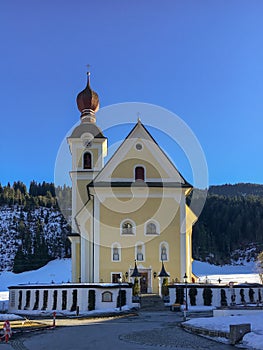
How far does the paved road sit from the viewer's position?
15562mm

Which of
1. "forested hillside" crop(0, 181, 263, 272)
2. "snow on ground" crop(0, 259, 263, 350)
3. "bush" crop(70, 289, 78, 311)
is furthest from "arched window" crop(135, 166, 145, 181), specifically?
"forested hillside" crop(0, 181, 263, 272)

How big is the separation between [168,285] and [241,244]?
386 feet

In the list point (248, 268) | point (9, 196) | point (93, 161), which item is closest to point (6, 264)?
point (9, 196)

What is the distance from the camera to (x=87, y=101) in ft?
163

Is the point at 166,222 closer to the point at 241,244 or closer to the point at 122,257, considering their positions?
the point at 122,257

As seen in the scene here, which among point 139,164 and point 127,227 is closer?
point 127,227

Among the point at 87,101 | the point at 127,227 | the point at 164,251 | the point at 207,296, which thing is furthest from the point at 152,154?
the point at 87,101

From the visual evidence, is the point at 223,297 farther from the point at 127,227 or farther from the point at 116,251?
the point at 127,227

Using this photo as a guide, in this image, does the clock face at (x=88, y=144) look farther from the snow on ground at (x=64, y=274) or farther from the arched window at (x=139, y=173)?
the snow on ground at (x=64, y=274)

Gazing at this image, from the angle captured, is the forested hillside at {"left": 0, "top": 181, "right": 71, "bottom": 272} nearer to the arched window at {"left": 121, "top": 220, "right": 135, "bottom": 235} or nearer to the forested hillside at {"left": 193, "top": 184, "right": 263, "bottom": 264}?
the forested hillside at {"left": 193, "top": 184, "right": 263, "bottom": 264}

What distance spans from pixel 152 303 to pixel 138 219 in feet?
22.8

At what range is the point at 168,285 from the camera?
108 feet

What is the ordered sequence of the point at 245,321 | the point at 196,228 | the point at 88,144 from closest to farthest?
1. the point at 245,321
2. the point at 88,144
3. the point at 196,228

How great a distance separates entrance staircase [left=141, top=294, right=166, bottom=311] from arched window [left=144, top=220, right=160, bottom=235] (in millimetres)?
4810
